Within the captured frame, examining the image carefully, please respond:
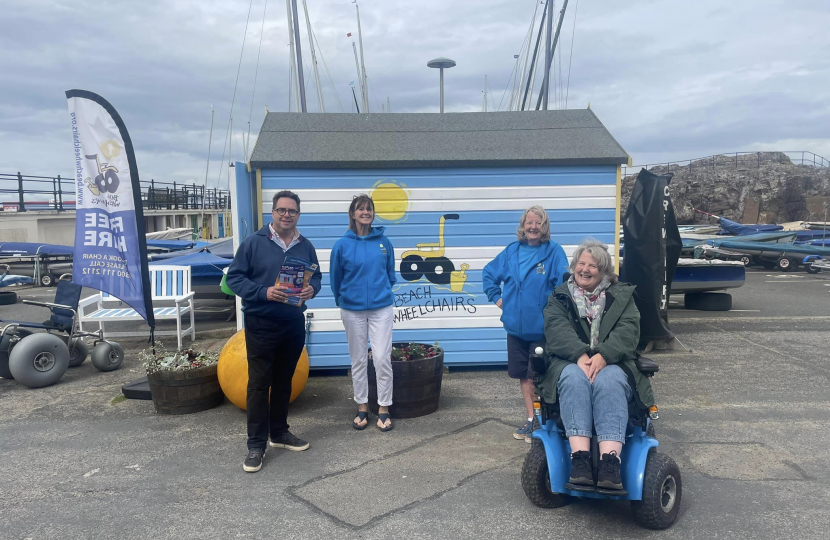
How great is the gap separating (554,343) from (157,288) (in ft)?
23.3

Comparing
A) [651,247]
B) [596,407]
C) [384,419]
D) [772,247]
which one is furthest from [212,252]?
[772,247]

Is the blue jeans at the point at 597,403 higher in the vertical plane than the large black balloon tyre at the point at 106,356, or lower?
higher

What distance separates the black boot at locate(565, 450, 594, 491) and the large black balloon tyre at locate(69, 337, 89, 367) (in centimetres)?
614

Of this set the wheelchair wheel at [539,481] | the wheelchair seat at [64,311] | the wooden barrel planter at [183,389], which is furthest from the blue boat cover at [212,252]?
the wheelchair wheel at [539,481]

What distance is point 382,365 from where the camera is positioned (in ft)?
16.2

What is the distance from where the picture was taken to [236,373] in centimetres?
524

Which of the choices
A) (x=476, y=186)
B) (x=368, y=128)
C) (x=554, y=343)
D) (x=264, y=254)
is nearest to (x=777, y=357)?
(x=476, y=186)

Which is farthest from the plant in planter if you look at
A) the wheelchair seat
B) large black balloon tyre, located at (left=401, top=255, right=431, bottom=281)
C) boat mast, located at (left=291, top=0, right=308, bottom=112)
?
boat mast, located at (left=291, top=0, right=308, bottom=112)

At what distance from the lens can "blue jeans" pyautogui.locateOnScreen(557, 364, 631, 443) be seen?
325 centimetres

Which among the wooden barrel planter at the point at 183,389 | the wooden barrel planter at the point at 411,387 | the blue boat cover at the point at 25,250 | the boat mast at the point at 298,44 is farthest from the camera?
the blue boat cover at the point at 25,250

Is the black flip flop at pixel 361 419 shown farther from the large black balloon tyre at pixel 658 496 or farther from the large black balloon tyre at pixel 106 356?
the large black balloon tyre at pixel 106 356

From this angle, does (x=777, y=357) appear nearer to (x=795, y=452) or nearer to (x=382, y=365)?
(x=795, y=452)

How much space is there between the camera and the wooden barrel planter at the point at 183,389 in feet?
17.5

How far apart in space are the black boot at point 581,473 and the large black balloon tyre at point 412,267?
147 inches
